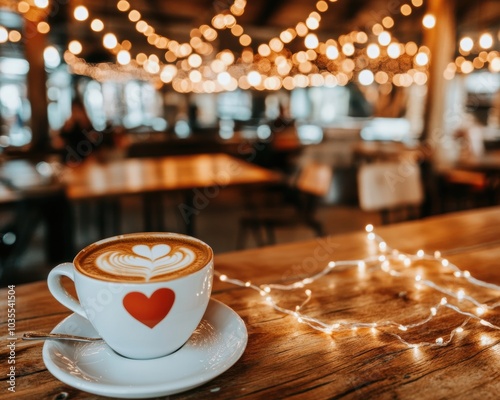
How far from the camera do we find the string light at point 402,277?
707mm

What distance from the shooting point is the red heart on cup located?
21.2 inches

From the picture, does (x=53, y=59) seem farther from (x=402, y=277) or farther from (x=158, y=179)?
(x=402, y=277)

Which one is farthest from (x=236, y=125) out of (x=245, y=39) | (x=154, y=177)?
(x=154, y=177)

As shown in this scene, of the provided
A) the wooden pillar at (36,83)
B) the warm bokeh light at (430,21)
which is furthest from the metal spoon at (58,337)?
the warm bokeh light at (430,21)

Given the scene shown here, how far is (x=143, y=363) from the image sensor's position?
57cm

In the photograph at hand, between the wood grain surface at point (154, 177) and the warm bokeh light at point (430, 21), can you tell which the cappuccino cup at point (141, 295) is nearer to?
the wood grain surface at point (154, 177)

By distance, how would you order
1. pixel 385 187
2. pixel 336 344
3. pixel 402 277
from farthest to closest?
pixel 385 187 < pixel 402 277 < pixel 336 344

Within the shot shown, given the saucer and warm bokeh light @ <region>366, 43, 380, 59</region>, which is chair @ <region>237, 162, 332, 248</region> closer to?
the saucer

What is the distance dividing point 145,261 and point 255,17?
12.0 meters

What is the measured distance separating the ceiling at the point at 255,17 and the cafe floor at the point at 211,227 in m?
5.07

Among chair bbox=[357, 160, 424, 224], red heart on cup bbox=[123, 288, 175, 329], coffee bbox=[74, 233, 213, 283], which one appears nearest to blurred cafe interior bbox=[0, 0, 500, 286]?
chair bbox=[357, 160, 424, 224]

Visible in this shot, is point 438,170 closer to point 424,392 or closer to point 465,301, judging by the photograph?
point 465,301

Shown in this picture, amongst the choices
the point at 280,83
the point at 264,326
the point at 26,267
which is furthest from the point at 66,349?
the point at 280,83

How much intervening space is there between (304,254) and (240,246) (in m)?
3.12
